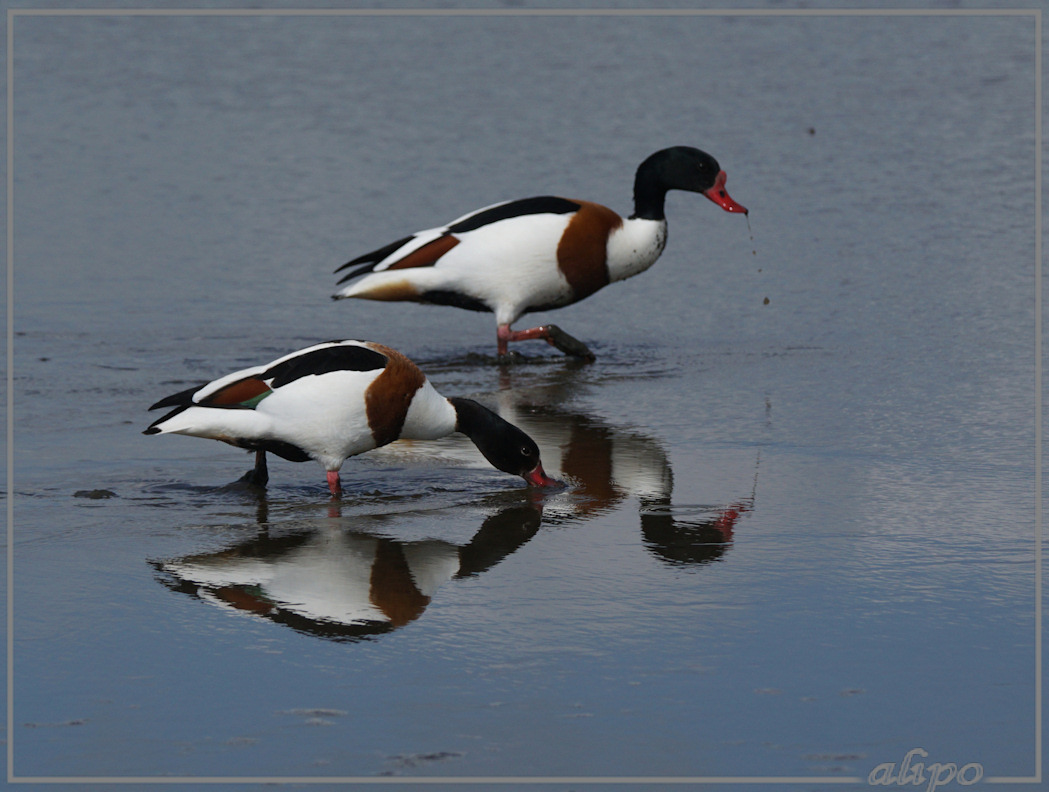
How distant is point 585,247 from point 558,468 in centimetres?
328

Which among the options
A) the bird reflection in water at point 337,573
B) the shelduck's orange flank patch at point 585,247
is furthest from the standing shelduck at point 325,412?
the shelduck's orange flank patch at point 585,247

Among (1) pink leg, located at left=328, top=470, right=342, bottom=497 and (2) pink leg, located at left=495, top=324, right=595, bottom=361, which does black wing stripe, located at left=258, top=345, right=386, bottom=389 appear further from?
(2) pink leg, located at left=495, top=324, right=595, bottom=361

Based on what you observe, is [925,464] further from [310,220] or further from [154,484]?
[310,220]

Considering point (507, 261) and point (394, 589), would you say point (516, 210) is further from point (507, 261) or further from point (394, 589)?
point (394, 589)

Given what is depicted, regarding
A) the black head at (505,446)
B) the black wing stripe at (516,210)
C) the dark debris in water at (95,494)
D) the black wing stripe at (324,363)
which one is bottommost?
the dark debris in water at (95,494)

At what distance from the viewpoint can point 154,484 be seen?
662 cm

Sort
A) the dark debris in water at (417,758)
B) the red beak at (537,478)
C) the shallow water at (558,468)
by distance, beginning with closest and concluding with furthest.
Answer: the dark debris in water at (417,758) < the shallow water at (558,468) < the red beak at (537,478)

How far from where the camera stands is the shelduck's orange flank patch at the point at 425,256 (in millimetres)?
9945

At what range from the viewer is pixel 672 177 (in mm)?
10617

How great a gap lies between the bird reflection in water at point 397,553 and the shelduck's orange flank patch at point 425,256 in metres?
3.00

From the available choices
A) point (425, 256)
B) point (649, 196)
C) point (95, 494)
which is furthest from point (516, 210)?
point (95, 494)

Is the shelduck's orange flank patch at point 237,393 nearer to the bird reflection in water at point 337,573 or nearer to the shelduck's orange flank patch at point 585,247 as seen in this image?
the bird reflection in water at point 337,573

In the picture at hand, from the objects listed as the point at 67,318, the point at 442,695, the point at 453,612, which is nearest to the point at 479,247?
the point at 67,318

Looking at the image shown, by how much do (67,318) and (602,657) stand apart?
6622 millimetres
